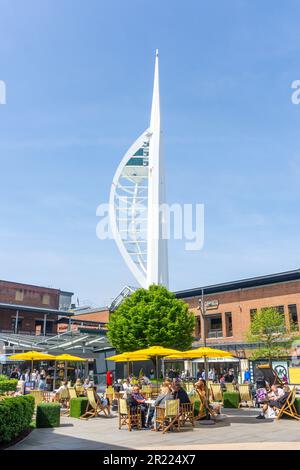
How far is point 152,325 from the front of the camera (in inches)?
1492

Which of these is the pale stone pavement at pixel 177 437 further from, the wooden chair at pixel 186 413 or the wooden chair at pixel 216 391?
the wooden chair at pixel 216 391

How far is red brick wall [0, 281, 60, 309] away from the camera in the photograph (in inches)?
2707

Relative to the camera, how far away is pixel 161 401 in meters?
14.0

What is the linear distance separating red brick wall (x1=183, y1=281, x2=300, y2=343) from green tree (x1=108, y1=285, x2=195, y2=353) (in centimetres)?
961

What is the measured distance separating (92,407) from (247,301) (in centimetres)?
3272

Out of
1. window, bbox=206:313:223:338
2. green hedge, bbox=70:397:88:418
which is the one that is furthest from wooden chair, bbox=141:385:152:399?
window, bbox=206:313:223:338

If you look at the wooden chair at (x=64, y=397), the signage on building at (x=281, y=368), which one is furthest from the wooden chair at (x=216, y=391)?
the signage on building at (x=281, y=368)

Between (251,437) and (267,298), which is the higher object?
(267,298)

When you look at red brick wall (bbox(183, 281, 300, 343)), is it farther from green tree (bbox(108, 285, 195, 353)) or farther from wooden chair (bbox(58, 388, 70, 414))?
wooden chair (bbox(58, 388, 70, 414))

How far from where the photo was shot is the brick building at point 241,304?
147 ft

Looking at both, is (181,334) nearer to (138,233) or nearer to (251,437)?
(251,437)

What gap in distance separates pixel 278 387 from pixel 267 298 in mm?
30396

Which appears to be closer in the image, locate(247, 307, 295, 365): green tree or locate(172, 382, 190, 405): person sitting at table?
locate(172, 382, 190, 405): person sitting at table

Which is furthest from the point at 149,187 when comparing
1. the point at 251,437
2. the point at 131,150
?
the point at 251,437
